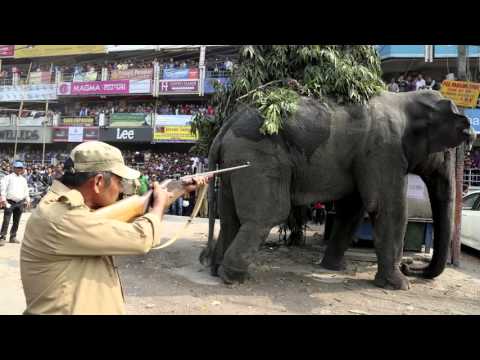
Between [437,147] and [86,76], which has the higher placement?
[86,76]

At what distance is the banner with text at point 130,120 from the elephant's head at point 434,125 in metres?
22.6

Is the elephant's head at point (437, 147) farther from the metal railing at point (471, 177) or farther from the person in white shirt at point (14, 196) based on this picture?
the metal railing at point (471, 177)

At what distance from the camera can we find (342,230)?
739 centimetres

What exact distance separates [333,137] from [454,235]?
162 inches

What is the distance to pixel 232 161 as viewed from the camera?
19.3ft

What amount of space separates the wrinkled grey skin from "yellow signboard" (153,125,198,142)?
2015cm

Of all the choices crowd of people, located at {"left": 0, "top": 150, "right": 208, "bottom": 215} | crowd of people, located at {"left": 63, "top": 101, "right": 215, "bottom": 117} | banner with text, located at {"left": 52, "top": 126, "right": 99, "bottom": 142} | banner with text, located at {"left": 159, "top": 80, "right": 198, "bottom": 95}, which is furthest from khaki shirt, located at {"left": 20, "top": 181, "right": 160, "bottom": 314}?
banner with text, located at {"left": 52, "top": 126, "right": 99, "bottom": 142}

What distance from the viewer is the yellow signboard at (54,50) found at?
102 feet

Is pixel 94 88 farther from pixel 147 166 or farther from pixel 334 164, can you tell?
pixel 334 164

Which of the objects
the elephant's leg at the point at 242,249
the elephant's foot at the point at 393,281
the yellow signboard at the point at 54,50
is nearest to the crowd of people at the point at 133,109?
the yellow signboard at the point at 54,50

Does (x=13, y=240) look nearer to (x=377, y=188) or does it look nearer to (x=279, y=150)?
(x=279, y=150)

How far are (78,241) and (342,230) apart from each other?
610cm

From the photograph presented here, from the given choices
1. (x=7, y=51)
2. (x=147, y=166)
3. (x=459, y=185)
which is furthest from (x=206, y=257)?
(x=7, y=51)

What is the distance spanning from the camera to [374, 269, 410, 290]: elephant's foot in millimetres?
6031
